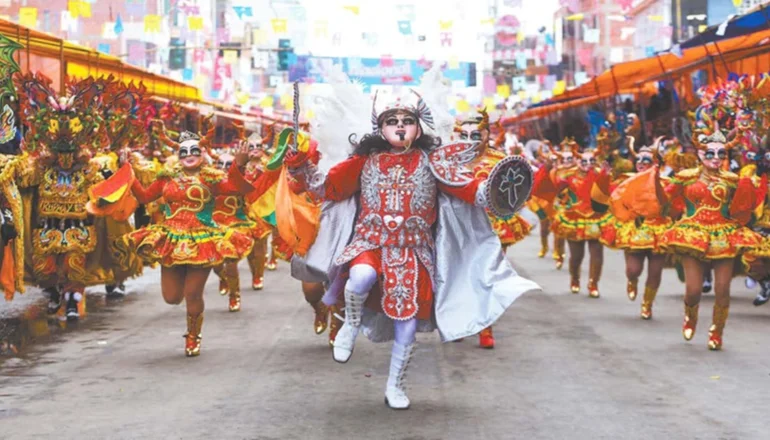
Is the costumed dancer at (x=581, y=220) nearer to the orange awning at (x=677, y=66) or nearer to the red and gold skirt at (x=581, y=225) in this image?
the red and gold skirt at (x=581, y=225)

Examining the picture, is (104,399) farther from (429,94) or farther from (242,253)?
(429,94)

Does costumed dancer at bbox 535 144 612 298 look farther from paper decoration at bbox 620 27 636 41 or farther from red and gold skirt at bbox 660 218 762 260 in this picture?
paper decoration at bbox 620 27 636 41

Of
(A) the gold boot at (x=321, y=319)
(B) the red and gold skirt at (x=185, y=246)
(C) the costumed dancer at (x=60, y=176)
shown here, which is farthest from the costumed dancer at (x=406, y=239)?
(C) the costumed dancer at (x=60, y=176)

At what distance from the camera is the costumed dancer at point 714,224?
9.87m

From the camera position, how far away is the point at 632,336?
1114 cm

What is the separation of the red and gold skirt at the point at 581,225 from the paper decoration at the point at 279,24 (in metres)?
10.9

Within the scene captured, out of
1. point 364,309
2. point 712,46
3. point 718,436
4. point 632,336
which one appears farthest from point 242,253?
point 712,46

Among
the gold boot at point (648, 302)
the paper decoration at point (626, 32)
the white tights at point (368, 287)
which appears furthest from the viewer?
the paper decoration at point (626, 32)

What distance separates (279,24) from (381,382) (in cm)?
1711

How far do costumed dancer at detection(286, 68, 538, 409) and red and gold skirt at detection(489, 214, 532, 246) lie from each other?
3773 millimetres

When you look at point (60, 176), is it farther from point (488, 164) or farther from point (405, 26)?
point (405, 26)

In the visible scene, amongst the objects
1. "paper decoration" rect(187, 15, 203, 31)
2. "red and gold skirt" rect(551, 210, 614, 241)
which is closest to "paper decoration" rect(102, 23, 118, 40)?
"paper decoration" rect(187, 15, 203, 31)

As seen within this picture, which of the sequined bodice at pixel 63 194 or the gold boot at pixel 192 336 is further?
the sequined bodice at pixel 63 194

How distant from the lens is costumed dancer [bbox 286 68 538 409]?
299 inches
